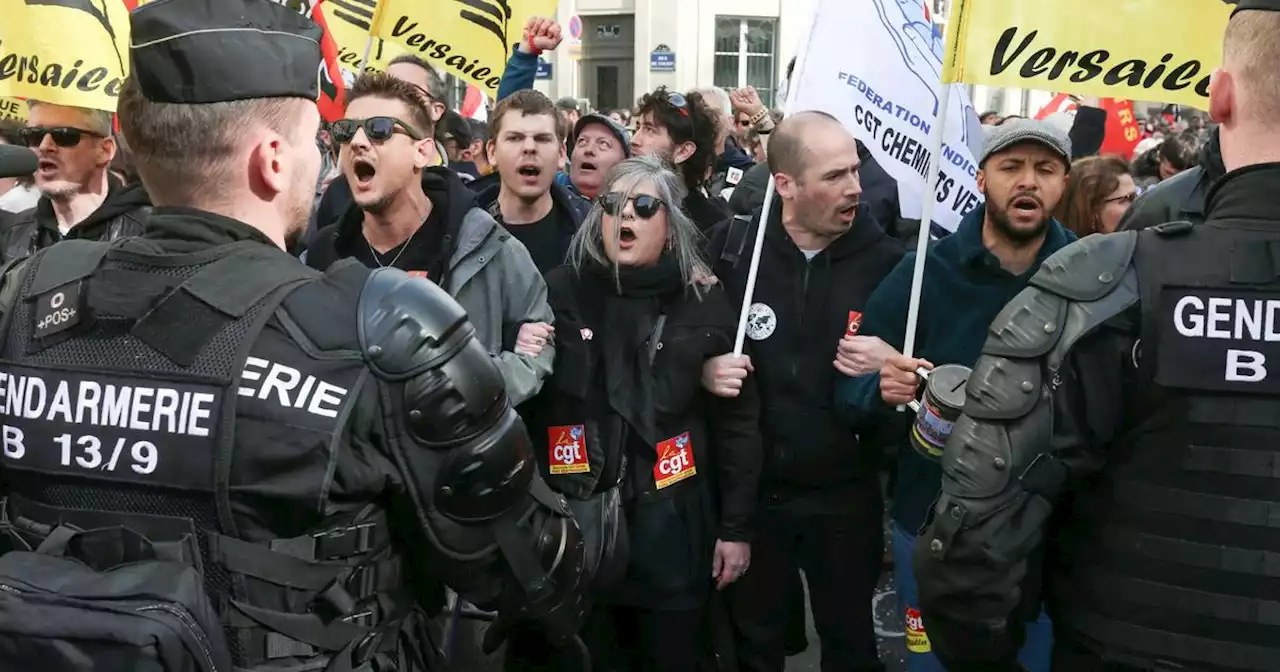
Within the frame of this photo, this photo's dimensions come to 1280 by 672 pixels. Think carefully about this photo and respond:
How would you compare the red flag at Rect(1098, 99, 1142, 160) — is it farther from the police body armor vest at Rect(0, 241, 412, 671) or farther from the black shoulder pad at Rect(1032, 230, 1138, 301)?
the police body armor vest at Rect(0, 241, 412, 671)

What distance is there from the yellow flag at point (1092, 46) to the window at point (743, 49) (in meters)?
28.2

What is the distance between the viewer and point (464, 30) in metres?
5.42

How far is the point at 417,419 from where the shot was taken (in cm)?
172

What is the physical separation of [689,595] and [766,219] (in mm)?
1382

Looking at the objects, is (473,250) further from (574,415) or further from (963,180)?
(963,180)

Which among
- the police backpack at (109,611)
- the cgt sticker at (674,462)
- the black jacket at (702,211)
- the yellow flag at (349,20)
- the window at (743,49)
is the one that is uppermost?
the window at (743,49)

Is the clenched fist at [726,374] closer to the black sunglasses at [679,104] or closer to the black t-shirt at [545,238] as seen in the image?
the black t-shirt at [545,238]

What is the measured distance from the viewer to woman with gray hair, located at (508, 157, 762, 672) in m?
3.61

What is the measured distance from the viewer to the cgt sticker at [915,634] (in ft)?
11.7

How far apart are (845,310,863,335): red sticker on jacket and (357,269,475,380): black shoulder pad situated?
7.64 feet

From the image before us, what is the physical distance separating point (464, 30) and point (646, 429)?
2.68m

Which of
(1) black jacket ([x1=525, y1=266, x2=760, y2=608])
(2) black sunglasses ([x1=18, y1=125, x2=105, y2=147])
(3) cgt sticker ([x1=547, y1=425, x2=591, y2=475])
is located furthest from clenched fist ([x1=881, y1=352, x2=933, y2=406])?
(2) black sunglasses ([x1=18, y1=125, x2=105, y2=147])

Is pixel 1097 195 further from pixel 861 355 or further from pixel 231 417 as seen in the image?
pixel 231 417

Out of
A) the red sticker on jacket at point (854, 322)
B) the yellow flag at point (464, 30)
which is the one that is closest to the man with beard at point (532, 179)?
the yellow flag at point (464, 30)
